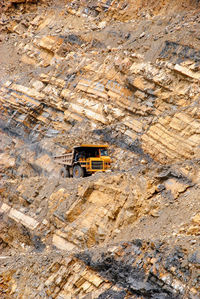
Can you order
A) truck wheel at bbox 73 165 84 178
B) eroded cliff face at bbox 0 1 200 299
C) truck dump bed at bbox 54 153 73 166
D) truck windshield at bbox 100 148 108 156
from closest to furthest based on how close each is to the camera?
eroded cliff face at bbox 0 1 200 299
truck wheel at bbox 73 165 84 178
truck windshield at bbox 100 148 108 156
truck dump bed at bbox 54 153 73 166

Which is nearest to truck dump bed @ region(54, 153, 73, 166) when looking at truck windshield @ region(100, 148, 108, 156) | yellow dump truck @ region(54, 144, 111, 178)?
yellow dump truck @ region(54, 144, 111, 178)

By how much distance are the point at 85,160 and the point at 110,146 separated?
53.1 inches

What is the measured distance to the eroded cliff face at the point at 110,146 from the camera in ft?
54.0

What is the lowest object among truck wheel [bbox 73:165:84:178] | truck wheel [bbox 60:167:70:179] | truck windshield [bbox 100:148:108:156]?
truck wheel [bbox 60:167:70:179]

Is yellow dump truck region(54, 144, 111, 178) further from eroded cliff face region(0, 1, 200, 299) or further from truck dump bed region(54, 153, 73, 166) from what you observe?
eroded cliff face region(0, 1, 200, 299)

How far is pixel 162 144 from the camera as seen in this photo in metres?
21.1

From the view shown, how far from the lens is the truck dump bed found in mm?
23194

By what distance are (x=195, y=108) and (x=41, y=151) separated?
8485 mm

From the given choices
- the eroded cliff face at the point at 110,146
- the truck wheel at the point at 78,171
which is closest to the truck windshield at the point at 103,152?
the eroded cliff face at the point at 110,146

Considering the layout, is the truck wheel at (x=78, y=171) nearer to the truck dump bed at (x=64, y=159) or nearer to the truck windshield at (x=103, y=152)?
the truck dump bed at (x=64, y=159)

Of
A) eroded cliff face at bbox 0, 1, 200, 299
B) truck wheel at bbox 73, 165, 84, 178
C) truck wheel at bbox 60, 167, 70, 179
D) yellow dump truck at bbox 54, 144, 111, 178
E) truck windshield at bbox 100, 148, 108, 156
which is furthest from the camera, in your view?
truck wheel at bbox 60, 167, 70, 179

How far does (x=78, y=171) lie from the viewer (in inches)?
891

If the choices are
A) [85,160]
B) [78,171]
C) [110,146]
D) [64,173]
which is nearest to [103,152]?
[110,146]

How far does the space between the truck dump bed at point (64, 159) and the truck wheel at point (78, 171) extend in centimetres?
37
